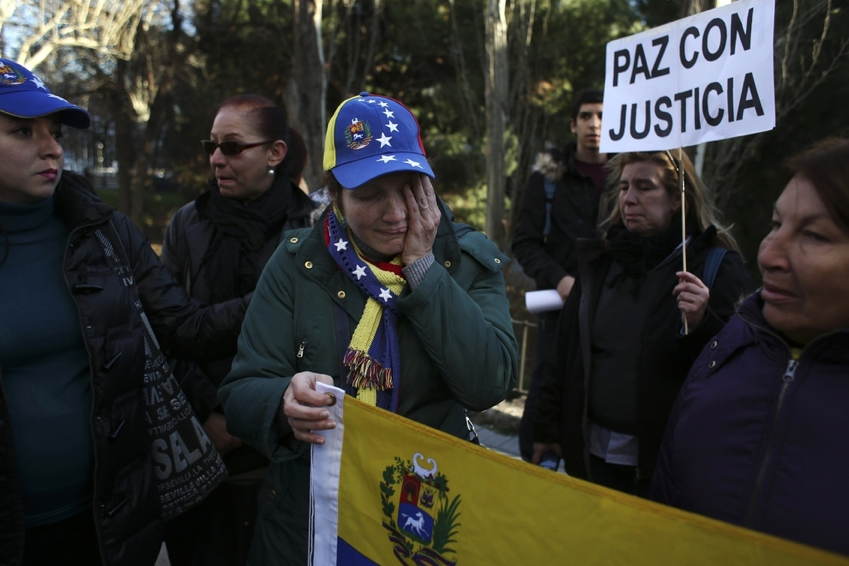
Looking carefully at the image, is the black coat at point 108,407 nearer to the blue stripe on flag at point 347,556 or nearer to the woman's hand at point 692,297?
the blue stripe on flag at point 347,556

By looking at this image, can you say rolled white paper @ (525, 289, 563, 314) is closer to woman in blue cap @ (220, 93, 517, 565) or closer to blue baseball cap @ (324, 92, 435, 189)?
woman in blue cap @ (220, 93, 517, 565)

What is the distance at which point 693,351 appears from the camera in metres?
2.44

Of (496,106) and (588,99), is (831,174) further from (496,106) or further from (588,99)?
(496,106)

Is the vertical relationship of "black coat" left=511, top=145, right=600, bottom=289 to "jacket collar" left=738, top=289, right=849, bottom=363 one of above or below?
above

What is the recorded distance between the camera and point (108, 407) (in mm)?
2090

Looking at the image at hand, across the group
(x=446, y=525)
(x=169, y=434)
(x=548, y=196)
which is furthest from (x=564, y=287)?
(x=446, y=525)

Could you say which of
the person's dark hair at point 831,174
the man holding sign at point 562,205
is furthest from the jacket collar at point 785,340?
the man holding sign at point 562,205

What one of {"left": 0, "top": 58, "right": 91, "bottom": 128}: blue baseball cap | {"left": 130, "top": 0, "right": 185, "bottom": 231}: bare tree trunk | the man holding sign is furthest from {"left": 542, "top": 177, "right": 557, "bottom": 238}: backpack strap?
{"left": 130, "top": 0, "right": 185, "bottom": 231}: bare tree trunk

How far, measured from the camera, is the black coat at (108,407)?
6.28 ft

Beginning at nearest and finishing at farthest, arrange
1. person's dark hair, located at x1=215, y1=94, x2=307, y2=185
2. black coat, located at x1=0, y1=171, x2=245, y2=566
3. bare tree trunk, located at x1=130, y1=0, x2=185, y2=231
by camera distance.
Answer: black coat, located at x1=0, y1=171, x2=245, y2=566, person's dark hair, located at x1=215, y1=94, x2=307, y2=185, bare tree trunk, located at x1=130, y1=0, x2=185, y2=231

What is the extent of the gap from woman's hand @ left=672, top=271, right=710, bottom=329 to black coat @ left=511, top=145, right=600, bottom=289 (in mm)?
1696

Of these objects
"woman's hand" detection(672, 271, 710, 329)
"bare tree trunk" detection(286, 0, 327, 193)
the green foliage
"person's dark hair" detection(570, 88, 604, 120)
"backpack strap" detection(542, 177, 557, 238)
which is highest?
"bare tree trunk" detection(286, 0, 327, 193)

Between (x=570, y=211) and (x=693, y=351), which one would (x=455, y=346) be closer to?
(x=693, y=351)

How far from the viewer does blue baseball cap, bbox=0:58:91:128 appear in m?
2.01
